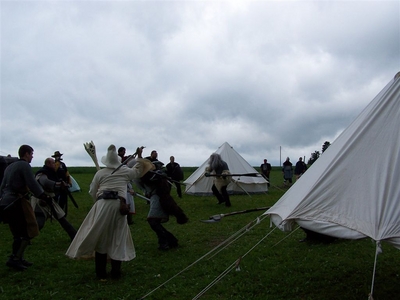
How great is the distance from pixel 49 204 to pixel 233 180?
9454 millimetres

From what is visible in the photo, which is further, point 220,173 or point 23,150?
point 220,173

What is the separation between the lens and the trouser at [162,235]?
675 cm

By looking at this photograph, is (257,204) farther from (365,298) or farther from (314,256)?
(365,298)

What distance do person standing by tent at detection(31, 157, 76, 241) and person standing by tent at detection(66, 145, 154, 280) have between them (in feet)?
4.70

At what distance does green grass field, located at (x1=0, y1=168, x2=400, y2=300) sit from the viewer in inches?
189

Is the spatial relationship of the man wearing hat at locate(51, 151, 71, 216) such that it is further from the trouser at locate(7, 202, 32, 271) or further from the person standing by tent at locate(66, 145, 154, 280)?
the person standing by tent at locate(66, 145, 154, 280)

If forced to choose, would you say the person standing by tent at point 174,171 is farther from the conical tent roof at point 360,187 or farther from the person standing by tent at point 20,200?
the conical tent roof at point 360,187

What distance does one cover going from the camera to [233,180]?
49.7ft

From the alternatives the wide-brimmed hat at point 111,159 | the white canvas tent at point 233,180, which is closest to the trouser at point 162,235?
the wide-brimmed hat at point 111,159

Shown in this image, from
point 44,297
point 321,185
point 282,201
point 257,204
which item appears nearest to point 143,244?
point 44,297

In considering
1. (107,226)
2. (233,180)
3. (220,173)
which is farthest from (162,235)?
(233,180)

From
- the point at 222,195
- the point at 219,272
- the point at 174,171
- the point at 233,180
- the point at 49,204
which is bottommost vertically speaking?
the point at 219,272

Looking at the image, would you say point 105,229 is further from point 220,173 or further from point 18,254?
point 220,173

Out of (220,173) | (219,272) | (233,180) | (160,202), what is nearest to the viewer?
(219,272)
